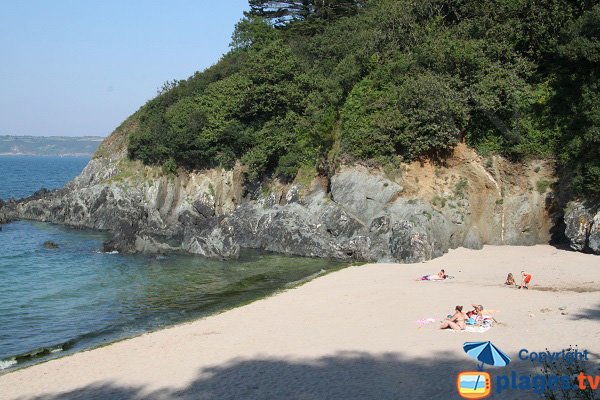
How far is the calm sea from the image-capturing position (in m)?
18.6

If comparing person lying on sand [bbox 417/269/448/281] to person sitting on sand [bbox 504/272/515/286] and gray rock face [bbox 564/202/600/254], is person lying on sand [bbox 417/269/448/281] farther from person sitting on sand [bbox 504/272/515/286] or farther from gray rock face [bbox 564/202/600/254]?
gray rock face [bbox 564/202/600/254]

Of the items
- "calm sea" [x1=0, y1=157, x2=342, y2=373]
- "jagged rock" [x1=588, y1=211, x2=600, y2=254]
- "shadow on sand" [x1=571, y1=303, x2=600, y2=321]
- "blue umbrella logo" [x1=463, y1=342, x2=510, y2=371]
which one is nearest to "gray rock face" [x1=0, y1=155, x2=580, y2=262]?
"jagged rock" [x1=588, y1=211, x2=600, y2=254]

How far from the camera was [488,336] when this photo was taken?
49.2ft

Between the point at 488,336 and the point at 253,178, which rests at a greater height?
the point at 253,178

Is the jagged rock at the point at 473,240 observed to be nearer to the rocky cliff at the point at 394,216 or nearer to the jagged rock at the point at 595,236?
the rocky cliff at the point at 394,216

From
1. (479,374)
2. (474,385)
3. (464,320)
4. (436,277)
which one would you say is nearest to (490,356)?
(479,374)

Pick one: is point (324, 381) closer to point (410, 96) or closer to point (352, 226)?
point (352, 226)

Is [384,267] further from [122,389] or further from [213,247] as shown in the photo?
[122,389]

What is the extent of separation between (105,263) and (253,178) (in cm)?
1411

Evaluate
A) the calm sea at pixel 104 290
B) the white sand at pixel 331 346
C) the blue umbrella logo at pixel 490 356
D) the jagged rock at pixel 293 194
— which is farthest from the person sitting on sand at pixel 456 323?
the jagged rock at pixel 293 194

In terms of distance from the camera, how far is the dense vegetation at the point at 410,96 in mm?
29641

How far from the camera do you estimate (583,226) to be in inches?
1035

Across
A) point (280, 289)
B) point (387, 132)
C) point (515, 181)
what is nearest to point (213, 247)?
point (280, 289)

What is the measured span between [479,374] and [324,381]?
11.2ft
